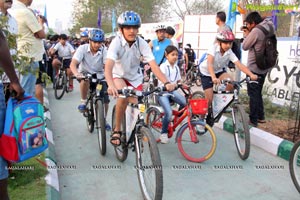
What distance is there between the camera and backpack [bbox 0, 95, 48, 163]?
7.55 ft

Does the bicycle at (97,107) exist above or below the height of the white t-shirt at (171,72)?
below

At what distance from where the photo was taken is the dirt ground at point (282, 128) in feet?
17.0

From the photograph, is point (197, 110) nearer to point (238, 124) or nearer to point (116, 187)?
point (238, 124)

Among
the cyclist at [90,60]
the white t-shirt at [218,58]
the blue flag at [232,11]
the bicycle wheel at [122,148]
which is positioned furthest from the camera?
the blue flag at [232,11]

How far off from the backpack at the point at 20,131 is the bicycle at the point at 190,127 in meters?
1.89

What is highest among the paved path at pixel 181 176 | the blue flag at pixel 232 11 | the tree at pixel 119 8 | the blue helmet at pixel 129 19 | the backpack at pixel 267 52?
the tree at pixel 119 8

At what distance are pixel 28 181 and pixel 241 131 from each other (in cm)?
290

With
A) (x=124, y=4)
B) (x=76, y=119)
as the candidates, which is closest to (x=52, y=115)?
(x=76, y=119)

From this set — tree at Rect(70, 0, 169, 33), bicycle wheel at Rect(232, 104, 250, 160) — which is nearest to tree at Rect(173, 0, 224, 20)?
tree at Rect(70, 0, 169, 33)

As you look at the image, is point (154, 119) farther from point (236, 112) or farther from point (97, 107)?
point (236, 112)

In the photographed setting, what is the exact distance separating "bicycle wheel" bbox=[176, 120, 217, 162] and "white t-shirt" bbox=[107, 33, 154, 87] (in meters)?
0.94

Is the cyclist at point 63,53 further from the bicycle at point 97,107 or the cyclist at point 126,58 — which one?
the cyclist at point 126,58

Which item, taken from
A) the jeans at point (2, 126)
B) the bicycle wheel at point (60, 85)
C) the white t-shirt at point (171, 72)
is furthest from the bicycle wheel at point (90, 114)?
the bicycle wheel at point (60, 85)

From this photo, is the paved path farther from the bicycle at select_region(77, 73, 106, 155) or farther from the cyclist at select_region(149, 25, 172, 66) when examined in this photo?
the cyclist at select_region(149, 25, 172, 66)
